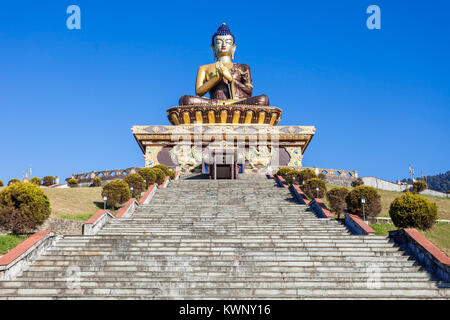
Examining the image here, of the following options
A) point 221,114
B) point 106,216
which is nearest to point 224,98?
point 221,114

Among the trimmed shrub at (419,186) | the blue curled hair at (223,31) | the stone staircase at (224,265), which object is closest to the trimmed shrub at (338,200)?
the stone staircase at (224,265)

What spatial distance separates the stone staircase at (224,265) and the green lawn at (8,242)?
1.91 m

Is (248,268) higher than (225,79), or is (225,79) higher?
(225,79)

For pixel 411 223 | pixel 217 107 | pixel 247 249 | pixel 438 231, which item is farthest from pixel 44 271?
pixel 217 107

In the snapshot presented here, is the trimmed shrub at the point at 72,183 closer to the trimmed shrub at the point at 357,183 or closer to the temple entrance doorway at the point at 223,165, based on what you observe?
the temple entrance doorway at the point at 223,165

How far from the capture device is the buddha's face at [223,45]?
31.5 meters

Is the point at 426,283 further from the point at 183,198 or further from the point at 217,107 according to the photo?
the point at 217,107

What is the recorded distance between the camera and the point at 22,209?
489 inches

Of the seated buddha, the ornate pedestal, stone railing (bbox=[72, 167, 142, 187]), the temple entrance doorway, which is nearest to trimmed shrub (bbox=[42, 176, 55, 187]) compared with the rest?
stone railing (bbox=[72, 167, 142, 187])

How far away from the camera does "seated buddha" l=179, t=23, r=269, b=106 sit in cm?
2955

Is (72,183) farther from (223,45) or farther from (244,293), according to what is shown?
(244,293)

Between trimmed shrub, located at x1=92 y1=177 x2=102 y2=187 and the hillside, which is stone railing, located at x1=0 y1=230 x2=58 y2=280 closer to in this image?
trimmed shrub, located at x1=92 y1=177 x2=102 y2=187

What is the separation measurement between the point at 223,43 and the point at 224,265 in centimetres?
2483

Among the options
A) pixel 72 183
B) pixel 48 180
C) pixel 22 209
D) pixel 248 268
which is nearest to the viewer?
pixel 248 268
